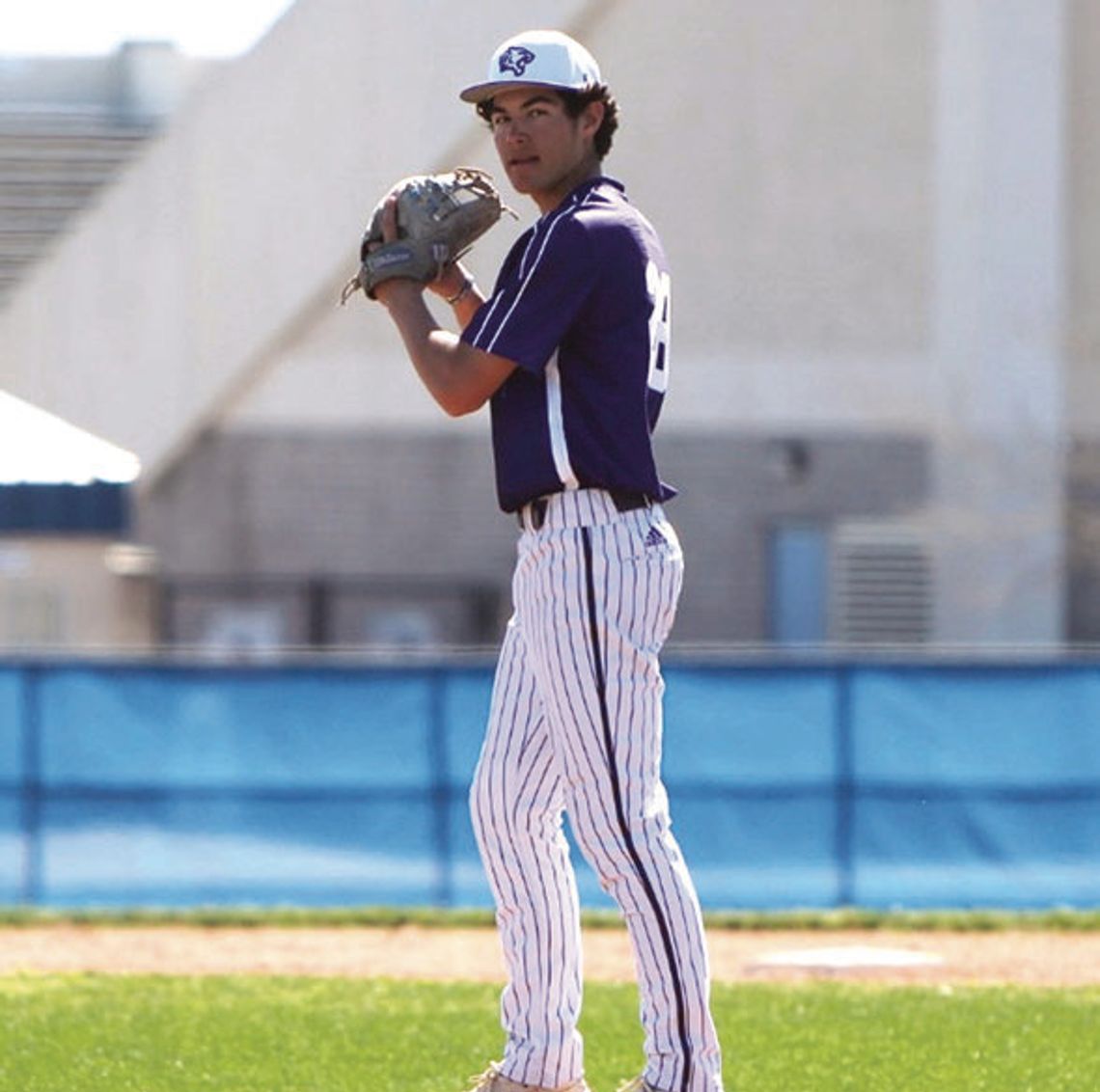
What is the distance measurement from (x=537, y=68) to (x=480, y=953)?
6177mm

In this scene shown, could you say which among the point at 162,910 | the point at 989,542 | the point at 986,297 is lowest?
the point at 162,910

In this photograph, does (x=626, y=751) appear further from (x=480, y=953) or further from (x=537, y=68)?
(x=480, y=953)

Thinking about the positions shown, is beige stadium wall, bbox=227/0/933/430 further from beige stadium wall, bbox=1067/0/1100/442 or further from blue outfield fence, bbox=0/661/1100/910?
blue outfield fence, bbox=0/661/1100/910

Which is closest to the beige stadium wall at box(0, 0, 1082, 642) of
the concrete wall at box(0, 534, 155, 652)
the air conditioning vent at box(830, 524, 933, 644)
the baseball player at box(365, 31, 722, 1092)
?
the air conditioning vent at box(830, 524, 933, 644)

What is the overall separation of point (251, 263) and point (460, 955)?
15285mm

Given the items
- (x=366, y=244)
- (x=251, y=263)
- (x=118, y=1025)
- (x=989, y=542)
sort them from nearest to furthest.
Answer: (x=366, y=244), (x=118, y=1025), (x=989, y=542), (x=251, y=263)

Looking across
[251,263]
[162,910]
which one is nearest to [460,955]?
[162,910]

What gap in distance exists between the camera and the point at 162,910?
1246cm

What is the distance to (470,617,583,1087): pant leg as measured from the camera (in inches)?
211

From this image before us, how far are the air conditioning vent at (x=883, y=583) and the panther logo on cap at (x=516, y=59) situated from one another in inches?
743

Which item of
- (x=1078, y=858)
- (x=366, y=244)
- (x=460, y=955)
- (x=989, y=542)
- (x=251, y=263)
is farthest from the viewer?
(x=251, y=263)

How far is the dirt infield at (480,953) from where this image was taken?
1002 centimetres

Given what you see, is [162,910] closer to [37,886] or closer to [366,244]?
[37,886]

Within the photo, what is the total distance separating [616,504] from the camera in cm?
525
